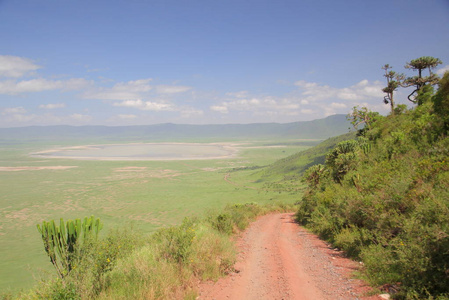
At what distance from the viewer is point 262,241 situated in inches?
A: 427

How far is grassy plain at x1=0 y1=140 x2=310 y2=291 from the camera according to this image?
23234 millimetres

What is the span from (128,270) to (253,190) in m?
46.4

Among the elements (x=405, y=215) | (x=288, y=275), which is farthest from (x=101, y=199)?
(x=405, y=215)

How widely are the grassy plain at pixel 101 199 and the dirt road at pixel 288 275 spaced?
15.5m

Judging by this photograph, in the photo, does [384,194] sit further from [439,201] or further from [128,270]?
[128,270]

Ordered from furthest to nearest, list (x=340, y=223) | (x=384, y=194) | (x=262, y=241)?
(x=262, y=241), (x=340, y=223), (x=384, y=194)

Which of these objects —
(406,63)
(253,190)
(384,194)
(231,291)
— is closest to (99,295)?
(231,291)

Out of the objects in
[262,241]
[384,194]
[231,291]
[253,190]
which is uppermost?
[384,194]

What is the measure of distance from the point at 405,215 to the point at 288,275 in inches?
140

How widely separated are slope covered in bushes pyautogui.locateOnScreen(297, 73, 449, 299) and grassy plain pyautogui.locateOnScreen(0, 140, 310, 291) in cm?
1837

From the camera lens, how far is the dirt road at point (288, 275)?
5738mm

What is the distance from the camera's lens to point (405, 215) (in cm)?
694

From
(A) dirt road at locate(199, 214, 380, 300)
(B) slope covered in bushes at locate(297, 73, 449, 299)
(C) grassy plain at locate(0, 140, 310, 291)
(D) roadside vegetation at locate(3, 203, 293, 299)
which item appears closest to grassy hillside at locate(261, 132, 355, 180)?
(C) grassy plain at locate(0, 140, 310, 291)

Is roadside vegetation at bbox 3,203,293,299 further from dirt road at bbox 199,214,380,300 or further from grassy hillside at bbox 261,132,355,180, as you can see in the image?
grassy hillside at bbox 261,132,355,180
